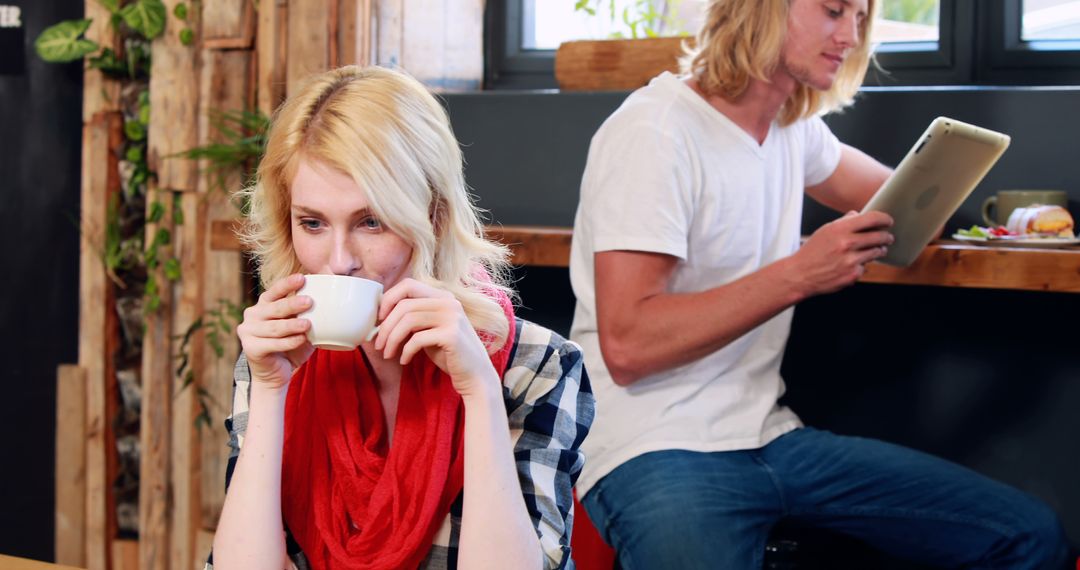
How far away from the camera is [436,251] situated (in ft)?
4.29

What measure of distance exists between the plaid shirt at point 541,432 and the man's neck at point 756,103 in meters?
0.76

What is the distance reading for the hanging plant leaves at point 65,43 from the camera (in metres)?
2.81

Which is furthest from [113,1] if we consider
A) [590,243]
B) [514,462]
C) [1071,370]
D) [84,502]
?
[1071,370]

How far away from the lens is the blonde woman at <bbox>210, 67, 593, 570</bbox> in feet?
3.84

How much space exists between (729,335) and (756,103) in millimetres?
440

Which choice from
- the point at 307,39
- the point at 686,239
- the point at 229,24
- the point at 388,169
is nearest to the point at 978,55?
the point at 686,239

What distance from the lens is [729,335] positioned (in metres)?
1.80

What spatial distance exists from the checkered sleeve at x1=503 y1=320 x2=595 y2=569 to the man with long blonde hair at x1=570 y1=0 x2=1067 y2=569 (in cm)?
37

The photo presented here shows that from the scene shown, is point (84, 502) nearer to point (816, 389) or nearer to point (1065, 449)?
point (816, 389)

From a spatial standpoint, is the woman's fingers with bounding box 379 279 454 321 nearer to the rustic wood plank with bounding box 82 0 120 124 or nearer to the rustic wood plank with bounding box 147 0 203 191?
the rustic wood plank with bounding box 147 0 203 191

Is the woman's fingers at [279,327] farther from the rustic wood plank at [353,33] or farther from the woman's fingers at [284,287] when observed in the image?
the rustic wood plank at [353,33]

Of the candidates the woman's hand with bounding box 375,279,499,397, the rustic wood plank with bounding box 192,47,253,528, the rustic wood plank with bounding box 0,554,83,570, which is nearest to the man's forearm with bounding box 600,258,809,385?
the woman's hand with bounding box 375,279,499,397

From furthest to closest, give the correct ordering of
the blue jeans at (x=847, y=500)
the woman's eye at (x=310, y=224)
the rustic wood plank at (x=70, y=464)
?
the rustic wood plank at (x=70, y=464) → the blue jeans at (x=847, y=500) → the woman's eye at (x=310, y=224)

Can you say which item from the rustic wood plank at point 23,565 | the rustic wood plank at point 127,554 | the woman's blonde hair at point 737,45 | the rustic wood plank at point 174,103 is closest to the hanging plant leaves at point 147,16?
the rustic wood plank at point 174,103
